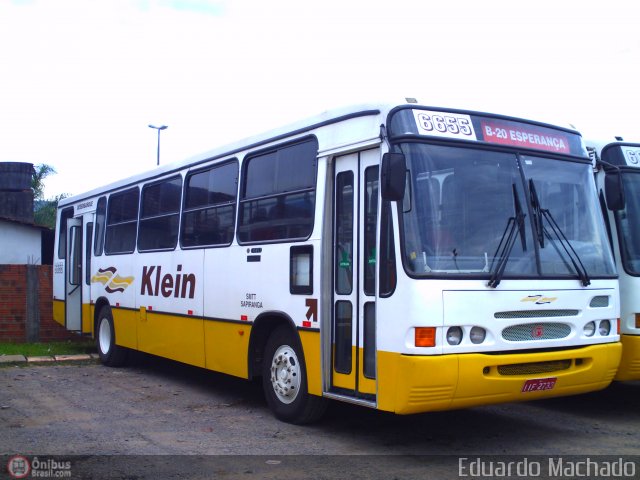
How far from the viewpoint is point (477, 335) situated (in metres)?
6.38

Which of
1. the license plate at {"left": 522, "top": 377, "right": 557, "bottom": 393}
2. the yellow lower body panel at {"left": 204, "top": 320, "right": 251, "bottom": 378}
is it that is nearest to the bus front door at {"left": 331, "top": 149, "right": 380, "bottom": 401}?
the license plate at {"left": 522, "top": 377, "right": 557, "bottom": 393}

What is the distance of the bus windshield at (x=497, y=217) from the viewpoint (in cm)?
641

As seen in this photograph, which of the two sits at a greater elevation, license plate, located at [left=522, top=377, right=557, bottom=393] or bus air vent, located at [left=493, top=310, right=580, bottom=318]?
bus air vent, located at [left=493, top=310, right=580, bottom=318]

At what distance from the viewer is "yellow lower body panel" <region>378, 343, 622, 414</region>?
6102 millimetres

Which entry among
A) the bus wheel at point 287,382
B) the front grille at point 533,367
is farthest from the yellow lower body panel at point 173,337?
the front grille at point 533,367

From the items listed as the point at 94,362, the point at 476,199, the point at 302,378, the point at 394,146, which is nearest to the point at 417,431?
the point at 302,378

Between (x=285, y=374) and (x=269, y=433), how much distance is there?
644 millimetres

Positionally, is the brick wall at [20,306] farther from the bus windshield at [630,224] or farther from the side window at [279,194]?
the bus windshield at [630,224]

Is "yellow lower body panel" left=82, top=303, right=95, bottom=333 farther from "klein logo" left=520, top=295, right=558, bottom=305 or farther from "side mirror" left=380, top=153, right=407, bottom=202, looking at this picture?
"klein logo" left=520, top=295, right=558, bottom=305

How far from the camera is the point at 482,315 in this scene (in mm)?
6363

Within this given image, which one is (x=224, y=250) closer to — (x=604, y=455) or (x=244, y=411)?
(x=244, y=411)

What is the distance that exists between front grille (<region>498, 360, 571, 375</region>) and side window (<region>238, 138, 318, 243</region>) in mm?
2388

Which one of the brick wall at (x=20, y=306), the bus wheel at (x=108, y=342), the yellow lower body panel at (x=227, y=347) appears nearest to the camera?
the yellow lower body panel at (x=227, y=347)

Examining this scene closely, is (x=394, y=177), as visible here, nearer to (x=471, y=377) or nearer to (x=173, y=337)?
(x=471, y=377)
